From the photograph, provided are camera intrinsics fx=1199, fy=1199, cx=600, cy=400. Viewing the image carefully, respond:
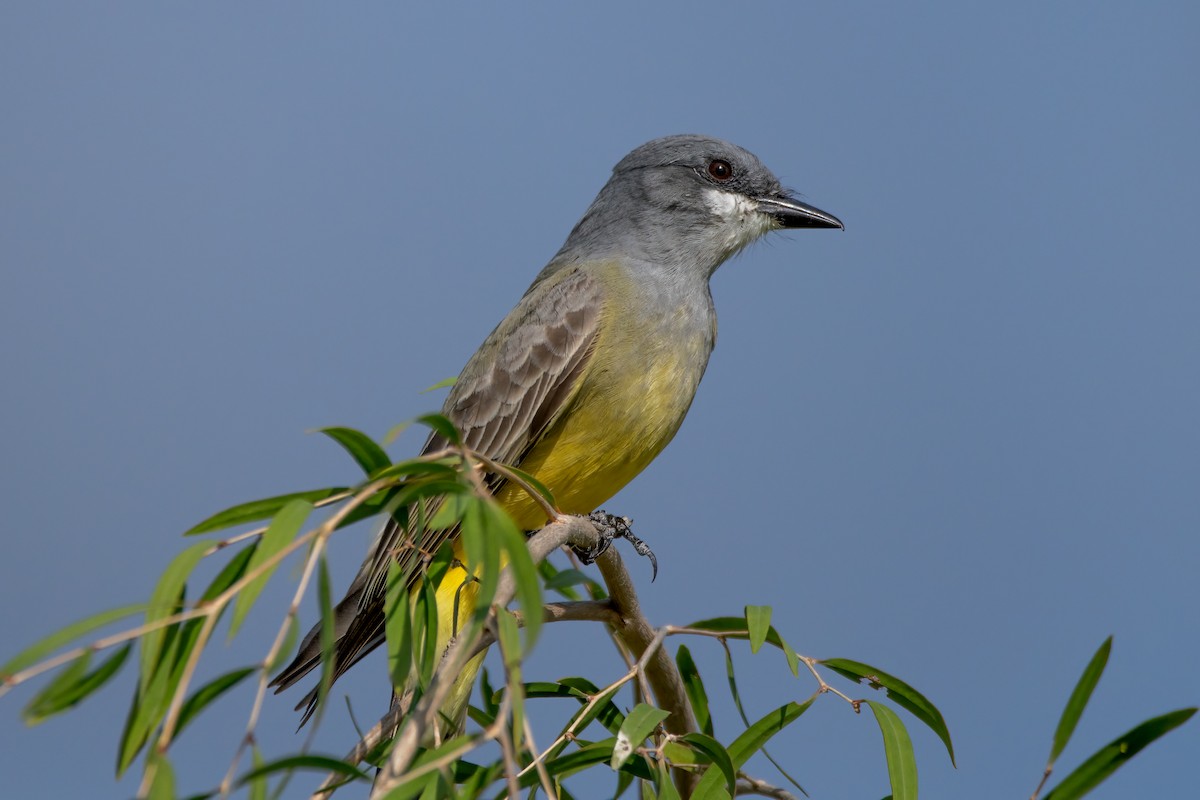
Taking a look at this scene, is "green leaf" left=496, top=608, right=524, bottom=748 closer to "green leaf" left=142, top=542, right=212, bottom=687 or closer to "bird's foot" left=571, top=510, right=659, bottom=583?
"green leaf" left=142, top=542, right=212, bottom=687

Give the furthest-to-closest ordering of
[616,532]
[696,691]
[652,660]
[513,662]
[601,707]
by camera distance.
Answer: [616,532]
[696,691]
[652,660]
[601,707]
[513,662]

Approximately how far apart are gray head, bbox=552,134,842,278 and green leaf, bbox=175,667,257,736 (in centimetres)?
301

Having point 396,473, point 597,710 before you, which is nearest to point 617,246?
point 597,710

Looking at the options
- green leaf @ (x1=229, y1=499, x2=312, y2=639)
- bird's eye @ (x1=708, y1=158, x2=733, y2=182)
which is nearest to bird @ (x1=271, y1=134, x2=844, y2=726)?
bird's eye @ (x1=708, y1=158, x2=733, y2=182)

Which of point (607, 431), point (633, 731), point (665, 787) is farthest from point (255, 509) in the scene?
point (607, 431)

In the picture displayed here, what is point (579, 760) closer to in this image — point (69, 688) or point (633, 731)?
point (633, 731)

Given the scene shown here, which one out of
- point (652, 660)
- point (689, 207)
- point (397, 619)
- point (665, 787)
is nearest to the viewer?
point (397, 619)

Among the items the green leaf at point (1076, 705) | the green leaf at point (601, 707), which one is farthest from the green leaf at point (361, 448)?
the green leaf at point (1076, 705)

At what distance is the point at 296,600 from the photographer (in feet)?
4.66

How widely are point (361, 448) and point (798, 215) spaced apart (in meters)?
3.17

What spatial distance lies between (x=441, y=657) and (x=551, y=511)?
1.20m

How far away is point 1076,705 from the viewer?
2041 mm

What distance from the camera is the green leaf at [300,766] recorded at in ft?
4.57

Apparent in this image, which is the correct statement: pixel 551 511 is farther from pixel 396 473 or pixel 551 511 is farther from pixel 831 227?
pixel 831 227
